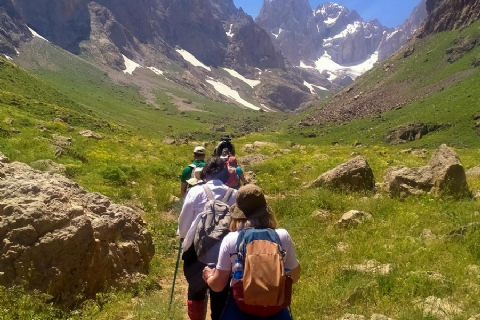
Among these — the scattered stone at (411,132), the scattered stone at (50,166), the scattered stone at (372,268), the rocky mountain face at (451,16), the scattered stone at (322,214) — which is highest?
the rocky mountain face at (451,16)

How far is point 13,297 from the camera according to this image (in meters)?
5.18

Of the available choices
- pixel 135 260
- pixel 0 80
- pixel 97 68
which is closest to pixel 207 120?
pixel 97 68

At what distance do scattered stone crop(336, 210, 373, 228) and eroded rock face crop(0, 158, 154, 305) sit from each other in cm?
504

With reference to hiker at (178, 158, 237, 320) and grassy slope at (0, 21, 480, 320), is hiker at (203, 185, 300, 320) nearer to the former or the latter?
hiker at (178, 158, 237, 320)

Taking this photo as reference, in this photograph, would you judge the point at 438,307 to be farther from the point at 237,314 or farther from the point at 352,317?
the point at 237,314

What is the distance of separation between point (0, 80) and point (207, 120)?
4028 inches

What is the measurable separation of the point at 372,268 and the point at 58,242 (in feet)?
17.4

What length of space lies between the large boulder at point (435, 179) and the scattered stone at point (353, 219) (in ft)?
9.09

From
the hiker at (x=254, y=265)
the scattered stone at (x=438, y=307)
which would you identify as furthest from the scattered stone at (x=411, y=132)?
the hiker at (x=254, y=265)

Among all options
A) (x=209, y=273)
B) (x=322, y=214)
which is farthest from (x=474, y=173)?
(x=209, y=273)

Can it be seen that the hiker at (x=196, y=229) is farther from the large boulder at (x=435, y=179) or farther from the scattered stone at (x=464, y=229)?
the large boulder at (x=435, y=179)

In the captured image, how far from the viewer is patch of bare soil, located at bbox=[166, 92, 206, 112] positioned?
585 ft

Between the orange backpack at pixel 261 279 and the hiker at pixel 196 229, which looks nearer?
the orange backpack at pixel 261 279

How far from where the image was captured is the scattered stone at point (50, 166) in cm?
1298
